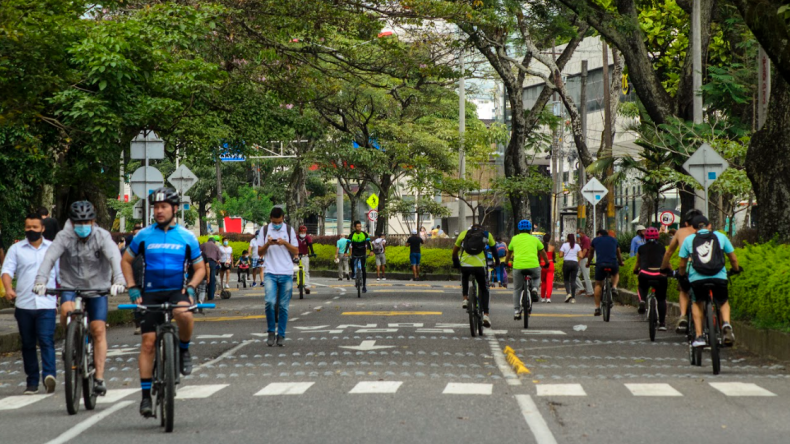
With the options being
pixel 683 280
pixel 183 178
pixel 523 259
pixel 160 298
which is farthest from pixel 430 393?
pixel 183 178

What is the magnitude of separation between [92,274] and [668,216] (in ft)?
150

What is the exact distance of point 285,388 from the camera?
11.0 metres

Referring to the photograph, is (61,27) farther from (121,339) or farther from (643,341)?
(643,341)

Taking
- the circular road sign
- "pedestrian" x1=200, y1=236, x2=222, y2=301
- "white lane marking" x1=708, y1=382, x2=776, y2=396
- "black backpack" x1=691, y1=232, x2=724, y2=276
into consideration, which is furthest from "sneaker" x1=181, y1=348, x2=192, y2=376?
the circular road sign

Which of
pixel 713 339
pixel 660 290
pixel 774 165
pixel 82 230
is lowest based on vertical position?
pixel 713 339

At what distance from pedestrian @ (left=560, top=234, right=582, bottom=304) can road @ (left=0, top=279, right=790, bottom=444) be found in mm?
8724

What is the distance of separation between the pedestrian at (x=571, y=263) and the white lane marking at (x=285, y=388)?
54.3 ft

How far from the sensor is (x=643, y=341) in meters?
17.0

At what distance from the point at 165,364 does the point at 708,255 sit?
6.70 m

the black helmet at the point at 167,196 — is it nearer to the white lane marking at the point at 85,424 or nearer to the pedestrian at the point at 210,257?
the white lane marking at the point at 85,424

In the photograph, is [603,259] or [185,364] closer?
[185,364]

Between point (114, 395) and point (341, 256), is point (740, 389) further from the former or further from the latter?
point (341, 256)

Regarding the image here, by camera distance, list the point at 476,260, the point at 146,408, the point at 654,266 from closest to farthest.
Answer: the point at 146,408 < the point at 476,260 < the point at 654,266

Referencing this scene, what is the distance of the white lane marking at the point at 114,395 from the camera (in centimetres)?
1052
